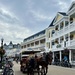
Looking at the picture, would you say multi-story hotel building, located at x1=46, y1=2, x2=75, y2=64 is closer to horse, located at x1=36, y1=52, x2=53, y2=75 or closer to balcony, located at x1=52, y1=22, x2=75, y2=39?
balcony, located at x1=52, y1=22, x2=75, y2=39

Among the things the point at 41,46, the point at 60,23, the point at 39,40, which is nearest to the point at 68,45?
the point at 60,23

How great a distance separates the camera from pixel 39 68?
1978cm

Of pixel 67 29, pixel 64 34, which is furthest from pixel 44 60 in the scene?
pixel 64 34

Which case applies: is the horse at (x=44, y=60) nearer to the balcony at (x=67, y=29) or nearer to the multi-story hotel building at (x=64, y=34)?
the multi-story hotel building at (x=64, y=34)

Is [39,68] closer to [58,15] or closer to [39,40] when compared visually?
[58,15]

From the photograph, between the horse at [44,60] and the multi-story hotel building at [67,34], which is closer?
the horse at [44,60]

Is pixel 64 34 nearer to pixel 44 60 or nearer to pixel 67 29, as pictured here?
pixel 67 29

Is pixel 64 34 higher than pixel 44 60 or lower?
higher

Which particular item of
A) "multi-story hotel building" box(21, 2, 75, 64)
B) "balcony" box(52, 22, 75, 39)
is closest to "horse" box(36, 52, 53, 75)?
"multi-story hotel building" box(21, 2, 75, 64)

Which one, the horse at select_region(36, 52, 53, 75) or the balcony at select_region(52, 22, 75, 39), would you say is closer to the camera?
the horse at select_region(36, 52, 53, 75)

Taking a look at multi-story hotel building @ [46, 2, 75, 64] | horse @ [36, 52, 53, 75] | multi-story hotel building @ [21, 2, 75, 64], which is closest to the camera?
horse @ [36, 52, 53, 75]

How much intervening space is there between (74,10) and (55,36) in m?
12.8

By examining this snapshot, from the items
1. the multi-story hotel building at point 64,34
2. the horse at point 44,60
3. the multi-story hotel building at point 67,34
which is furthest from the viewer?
the multi-story hotel building at point 64,34

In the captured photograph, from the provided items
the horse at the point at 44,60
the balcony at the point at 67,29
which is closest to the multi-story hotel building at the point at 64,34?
the balcony at the point at 67,29
